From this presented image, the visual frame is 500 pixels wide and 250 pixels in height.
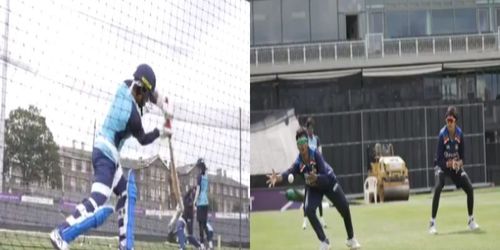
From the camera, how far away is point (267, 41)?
21797mm

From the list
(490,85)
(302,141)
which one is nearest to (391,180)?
(302,141)

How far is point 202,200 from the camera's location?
296 inches

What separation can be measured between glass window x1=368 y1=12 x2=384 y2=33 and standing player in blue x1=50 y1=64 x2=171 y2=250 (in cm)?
1616

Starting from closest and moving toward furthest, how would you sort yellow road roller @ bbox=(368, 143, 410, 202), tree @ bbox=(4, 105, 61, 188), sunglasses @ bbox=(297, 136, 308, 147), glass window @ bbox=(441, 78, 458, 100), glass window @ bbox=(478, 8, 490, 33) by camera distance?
tree @ bbox=(4, 105, 61, 188)
sunglasses @ bbox=(297, 136, 308, 147)
yellow road roller @ bbox=(368, 143, 410, 202)
glass window @ bbox=(441, 78, 458, 100)
glass window @ bbox=(478, 8, 490, 33)

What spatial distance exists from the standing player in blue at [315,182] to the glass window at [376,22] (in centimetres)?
1381

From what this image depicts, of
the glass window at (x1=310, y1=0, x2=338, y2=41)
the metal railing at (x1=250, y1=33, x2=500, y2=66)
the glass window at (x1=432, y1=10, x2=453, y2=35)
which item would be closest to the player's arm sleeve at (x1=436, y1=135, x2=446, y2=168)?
the glass window at (x1=310, y1=0, x2=338, y2=41)

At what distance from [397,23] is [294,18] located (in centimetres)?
274

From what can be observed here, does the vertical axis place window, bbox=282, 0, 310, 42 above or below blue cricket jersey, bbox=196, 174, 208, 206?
above

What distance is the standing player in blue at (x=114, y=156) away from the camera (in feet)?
18.9

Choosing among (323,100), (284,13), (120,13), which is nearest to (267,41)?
(284,13)

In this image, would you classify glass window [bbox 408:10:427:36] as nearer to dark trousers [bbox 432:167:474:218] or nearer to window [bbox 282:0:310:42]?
window [bbox 282:0:310:42]

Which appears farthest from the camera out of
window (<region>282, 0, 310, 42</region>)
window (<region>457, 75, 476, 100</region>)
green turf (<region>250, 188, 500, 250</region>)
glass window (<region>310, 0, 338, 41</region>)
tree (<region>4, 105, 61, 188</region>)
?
glass window (<region>310, 0, 338, 41</region>)

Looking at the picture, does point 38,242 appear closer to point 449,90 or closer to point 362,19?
point 449,90

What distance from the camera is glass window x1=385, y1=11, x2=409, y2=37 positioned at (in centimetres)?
2189
